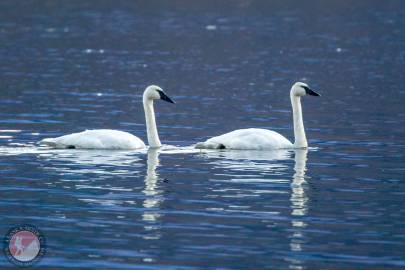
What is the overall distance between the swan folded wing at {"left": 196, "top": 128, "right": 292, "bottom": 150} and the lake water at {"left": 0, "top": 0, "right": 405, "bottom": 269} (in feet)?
1.13

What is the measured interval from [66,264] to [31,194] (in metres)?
4.95

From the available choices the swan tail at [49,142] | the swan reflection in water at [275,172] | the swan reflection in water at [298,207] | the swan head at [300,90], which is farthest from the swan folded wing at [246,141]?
the swan tail at [49,142]

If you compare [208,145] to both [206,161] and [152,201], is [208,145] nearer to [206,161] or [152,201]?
[206,161]

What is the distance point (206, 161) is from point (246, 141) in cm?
157

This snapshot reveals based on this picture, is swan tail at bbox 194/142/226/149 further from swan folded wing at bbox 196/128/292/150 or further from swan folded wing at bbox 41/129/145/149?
swan folded wing at bbox 41/129/145/149

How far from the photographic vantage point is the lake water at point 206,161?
1689 cm

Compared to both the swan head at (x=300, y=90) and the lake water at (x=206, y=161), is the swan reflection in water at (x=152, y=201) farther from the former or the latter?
the swan head at (x=300, y=90)

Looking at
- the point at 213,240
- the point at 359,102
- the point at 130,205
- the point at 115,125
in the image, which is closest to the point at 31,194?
the point at 130,205

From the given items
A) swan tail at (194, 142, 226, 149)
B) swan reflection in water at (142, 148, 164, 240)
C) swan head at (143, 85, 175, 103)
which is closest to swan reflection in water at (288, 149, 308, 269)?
swan tail at (194, 142, 226, 149)

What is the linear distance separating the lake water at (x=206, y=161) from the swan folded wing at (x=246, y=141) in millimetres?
344

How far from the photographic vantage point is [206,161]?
24.5 m

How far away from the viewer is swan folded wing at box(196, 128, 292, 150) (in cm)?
2581

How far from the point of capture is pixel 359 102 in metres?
36.9

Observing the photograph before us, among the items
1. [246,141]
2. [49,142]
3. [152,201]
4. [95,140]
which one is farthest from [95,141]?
[152,201]
